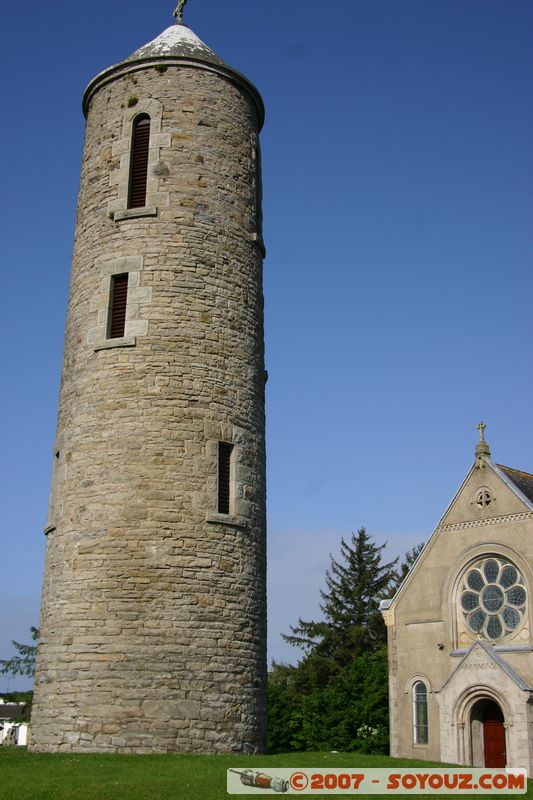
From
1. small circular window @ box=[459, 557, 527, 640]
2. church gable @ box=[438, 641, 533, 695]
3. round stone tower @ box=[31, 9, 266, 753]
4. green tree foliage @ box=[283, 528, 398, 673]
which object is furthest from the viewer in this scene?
green tree foliage @ box=[283, 528, 398, 673]

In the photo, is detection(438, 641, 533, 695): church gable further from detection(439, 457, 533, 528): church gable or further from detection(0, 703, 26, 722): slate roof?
detection(0, 703, 26, 722): slate roof

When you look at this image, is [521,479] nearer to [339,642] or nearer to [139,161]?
[139,161]

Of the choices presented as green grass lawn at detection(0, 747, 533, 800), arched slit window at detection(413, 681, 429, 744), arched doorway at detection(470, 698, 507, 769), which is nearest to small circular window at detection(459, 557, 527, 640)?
arched doorway at detection(470, 698, 507, 769)

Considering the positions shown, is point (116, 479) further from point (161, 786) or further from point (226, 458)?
point (161, 786)

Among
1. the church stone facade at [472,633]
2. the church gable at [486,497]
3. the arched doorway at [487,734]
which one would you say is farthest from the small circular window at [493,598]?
the arched doorway at [487,734]

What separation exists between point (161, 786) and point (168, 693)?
168 inches

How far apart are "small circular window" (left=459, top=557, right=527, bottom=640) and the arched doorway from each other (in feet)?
5.91

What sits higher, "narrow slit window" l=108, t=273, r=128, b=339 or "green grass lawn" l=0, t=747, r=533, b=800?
"narrow slit window" l=108, t=273, r=128, b=339

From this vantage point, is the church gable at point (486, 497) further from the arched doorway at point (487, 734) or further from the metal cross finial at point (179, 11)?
the metal cross finial at point (179, 11)

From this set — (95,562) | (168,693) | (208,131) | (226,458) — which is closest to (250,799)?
(168,693)

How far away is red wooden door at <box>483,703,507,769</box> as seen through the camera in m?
21.1

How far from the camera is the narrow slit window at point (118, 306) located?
1780 centimetres

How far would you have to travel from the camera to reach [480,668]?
69.5 feet

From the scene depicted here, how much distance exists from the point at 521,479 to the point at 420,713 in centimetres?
689
